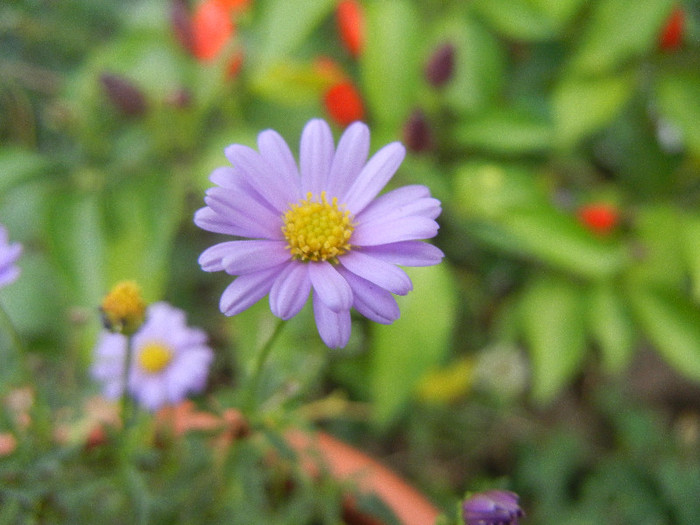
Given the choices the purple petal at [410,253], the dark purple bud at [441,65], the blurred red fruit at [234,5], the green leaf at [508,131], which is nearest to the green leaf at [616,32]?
the green leaf at [508,131]

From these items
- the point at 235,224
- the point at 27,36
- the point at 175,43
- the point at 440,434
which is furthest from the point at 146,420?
the point at 27,36

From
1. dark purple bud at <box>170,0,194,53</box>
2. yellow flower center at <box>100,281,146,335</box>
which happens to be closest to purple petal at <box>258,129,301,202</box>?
yellow flower center at <box>100,281,146,335</box>

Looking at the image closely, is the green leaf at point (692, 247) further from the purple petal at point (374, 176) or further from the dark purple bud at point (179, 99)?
the dark purple bud at point (179, 99)

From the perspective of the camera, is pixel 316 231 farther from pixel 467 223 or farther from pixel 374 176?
pixel 467 223

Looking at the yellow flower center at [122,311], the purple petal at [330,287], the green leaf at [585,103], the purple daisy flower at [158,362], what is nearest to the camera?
the purple petal at [330,287]

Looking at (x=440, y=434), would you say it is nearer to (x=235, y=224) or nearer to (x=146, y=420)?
(x=146, y=420)

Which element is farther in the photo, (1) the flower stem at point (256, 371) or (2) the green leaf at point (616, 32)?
(2) the green leaf at point (616, 32)
